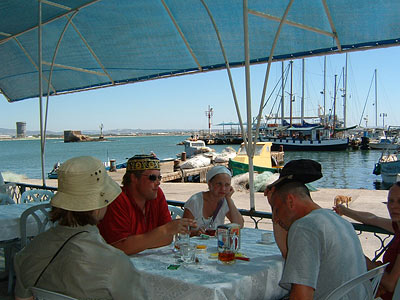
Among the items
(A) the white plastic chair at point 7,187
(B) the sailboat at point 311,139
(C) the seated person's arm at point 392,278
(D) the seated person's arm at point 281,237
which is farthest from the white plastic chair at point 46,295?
(B) the sailboat at point 311,139

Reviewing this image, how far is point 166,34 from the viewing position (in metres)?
5.23

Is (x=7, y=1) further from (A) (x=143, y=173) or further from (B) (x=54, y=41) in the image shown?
(A) (x=143, y=173)

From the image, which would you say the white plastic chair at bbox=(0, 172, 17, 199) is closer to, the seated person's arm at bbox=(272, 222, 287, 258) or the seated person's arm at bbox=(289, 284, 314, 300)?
the seated person's arm at bbox=(272, 222, 287, 258)

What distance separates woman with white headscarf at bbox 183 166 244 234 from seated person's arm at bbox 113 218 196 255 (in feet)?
3.09

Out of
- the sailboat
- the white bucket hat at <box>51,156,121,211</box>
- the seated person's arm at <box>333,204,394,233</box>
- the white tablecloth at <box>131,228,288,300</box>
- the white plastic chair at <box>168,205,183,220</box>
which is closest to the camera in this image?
the white bucket hat at <box>51,156,121,211</box>

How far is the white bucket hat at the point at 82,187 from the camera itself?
154cm

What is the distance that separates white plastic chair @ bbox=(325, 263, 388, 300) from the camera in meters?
1.60

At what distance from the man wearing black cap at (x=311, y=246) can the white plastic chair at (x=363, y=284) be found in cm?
3

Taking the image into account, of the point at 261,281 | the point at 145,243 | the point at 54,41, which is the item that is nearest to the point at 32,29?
the point at 54,41

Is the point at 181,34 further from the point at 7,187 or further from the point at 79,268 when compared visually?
the point at 79,268

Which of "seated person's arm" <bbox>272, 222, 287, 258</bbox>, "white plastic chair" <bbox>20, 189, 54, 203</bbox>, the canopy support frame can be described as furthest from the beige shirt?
Answer: the canopy support frame

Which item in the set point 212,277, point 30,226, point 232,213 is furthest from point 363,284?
point 30,226

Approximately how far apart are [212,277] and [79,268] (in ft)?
→ 2.67

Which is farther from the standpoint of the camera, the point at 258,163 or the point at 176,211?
the point at 258,163
